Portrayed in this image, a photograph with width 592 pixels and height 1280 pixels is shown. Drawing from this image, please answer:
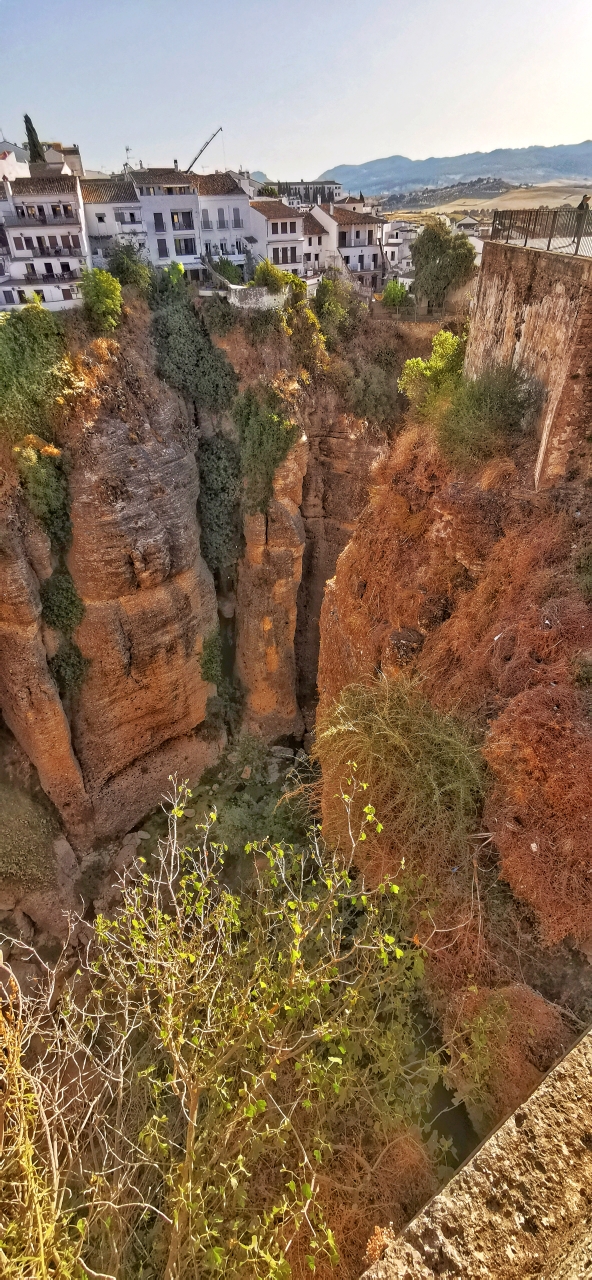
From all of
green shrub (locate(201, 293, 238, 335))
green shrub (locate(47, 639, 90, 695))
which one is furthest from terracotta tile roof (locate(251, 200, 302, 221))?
green shrub (locate(47, 639, 90, 695))

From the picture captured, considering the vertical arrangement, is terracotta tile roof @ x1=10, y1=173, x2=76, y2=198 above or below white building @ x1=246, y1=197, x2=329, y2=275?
above

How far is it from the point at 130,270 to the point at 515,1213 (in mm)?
20529

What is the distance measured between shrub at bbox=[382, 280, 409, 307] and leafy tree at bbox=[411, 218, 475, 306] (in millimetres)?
746

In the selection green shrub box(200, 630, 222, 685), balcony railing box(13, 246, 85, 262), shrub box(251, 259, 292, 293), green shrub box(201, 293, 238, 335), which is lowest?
green shrub box(200, 630, 222, 685)

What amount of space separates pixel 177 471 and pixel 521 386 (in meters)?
10.6

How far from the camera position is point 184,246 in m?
22.2

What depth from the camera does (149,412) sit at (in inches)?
648

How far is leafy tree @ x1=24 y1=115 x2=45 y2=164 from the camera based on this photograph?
23.3 m

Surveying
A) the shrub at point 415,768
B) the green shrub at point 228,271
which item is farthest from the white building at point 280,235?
the shrub at point 415,768

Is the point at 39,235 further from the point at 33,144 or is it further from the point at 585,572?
the point at 585,572

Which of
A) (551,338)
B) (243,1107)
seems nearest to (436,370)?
(551,338)

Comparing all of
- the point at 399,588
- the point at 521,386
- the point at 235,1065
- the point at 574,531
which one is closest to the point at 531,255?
the point at 521,386

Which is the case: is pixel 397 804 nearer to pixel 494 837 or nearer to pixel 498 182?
pixel 494 837

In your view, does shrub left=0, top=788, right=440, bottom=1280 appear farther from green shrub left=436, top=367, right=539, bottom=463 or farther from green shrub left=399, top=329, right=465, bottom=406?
green shrub left=399, top=329, right=465, bottom=406
